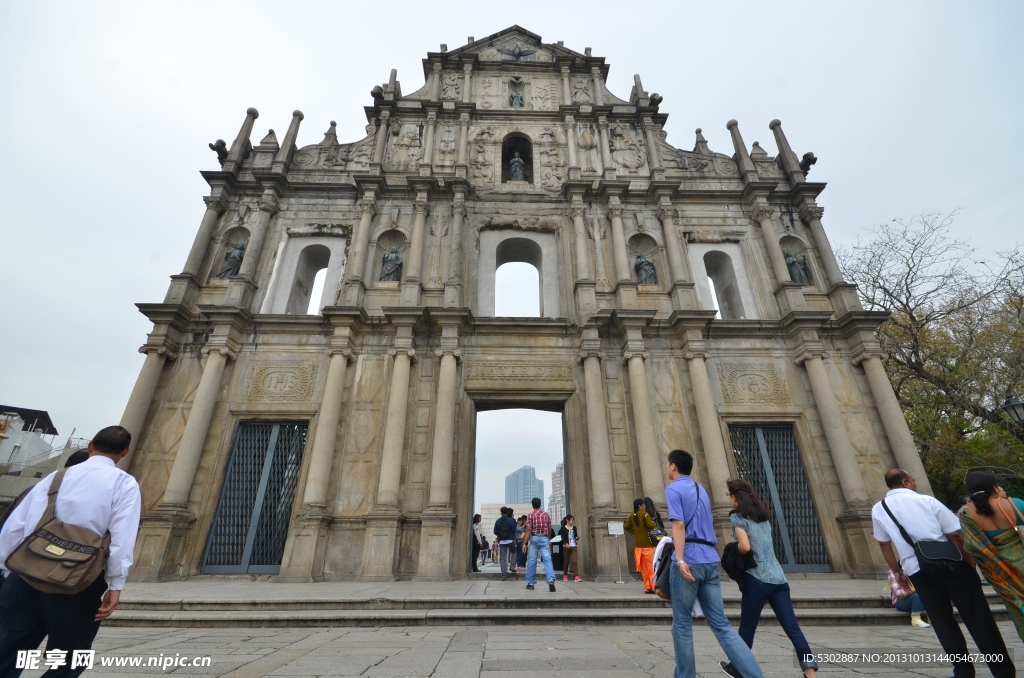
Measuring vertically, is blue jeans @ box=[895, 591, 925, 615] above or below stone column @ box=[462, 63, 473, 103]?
below

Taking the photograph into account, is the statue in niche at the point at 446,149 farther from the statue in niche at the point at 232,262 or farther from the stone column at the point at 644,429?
the stone column at the point at 644,429

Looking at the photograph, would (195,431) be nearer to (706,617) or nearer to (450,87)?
(706,617)

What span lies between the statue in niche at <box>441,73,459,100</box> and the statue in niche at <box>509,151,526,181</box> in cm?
371

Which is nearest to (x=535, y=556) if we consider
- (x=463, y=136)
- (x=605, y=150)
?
(x=605, y=150)

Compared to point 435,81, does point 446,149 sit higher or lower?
lower

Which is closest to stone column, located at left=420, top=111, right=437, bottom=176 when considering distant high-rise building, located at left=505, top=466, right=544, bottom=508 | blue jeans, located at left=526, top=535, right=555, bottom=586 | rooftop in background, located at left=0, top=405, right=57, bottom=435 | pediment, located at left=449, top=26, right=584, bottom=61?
pediment, located at left=449, top=26, right=584, bottom=61

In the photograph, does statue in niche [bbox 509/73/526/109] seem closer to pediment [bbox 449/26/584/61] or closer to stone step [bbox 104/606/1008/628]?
pediment [bbox 449/26/584/61]

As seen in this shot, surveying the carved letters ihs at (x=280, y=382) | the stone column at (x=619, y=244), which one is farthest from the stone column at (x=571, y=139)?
the carved letters ihs at (x=280, y=382)

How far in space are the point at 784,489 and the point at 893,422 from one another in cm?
293

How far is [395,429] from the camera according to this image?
1113 cm

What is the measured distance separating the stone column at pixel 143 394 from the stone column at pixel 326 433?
3.82 meters

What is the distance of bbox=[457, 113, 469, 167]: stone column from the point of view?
51.1 feet

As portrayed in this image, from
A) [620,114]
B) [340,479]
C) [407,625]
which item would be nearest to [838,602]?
[407,625]

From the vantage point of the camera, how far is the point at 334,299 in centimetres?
1352
